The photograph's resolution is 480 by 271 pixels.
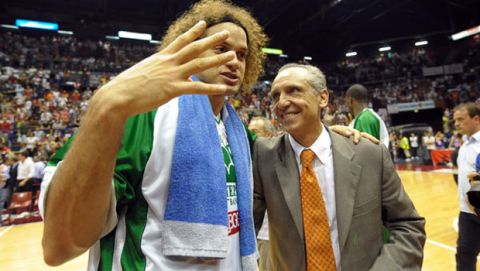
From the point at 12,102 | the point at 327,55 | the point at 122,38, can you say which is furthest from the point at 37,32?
the point at 327,55

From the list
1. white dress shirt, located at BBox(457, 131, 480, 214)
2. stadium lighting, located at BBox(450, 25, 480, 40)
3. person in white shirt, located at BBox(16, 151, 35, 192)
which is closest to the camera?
white dress shirt, located at BBox(457, 131, 480, 214)

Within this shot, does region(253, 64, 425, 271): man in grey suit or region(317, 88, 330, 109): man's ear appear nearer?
region(253, 64, 425, 271): man in grey suit

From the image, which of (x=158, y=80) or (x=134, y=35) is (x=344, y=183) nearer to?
(x=158, y=80)

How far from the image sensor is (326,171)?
1656 mm

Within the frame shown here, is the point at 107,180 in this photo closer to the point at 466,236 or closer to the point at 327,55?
the point at 466,236

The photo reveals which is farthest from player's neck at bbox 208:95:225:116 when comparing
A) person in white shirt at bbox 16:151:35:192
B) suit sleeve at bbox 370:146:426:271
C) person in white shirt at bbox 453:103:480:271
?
person in white shirt at bbox 16:151:35:192

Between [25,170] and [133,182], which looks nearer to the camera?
[133,182]

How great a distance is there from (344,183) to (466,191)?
245 cm

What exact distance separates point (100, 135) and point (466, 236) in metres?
3.45

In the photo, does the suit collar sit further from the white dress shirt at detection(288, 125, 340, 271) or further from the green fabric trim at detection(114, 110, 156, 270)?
the green fabric trim at detection(114, 110, 156, 270)

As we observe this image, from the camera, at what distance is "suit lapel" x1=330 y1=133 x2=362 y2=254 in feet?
4.91

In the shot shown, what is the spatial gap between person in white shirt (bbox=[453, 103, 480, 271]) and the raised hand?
124 inches

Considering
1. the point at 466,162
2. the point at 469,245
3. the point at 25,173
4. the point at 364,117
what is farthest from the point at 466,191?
the point at 25,173

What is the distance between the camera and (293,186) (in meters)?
1.61
